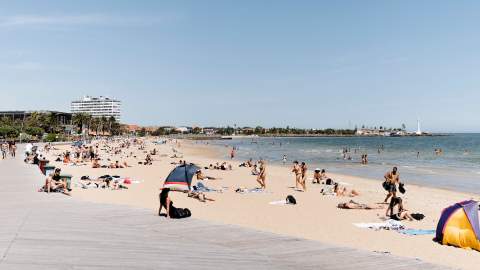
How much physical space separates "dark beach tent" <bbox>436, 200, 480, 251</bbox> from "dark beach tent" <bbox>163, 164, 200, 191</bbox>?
6.82m

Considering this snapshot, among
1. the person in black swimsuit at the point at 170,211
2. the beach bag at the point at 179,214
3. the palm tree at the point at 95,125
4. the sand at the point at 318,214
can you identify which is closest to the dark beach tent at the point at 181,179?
the sand at the point at 318,214

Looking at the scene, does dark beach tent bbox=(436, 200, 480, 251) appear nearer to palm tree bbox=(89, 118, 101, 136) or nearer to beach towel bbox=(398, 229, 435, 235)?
beach towel bbox=(398, 229, 435, 235)

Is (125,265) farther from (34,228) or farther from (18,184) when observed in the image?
(18,184)

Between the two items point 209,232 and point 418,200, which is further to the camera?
point 418,200

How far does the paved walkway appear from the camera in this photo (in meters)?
6.64

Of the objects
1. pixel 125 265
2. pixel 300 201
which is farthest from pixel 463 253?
Result: pixel 300 201

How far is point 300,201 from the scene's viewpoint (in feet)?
57.4

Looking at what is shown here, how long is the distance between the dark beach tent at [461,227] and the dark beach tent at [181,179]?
268 inches

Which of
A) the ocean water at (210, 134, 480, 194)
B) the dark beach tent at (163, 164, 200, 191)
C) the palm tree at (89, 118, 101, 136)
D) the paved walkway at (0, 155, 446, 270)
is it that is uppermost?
the palm tree at (89, 118, 101, 136)

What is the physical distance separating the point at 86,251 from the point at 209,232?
107 inches

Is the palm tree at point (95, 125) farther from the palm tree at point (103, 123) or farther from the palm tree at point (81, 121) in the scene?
the palm tree at point (81, 121)

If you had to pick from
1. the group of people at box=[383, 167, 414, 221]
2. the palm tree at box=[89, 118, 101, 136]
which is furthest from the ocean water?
the palm tree at box=[89, 118, 101, 136]

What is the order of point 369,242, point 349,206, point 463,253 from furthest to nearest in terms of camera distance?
1. point 349,206
2. point 369,242
3. point 463,253

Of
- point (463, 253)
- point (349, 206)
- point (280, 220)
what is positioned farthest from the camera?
point (349, 206)
